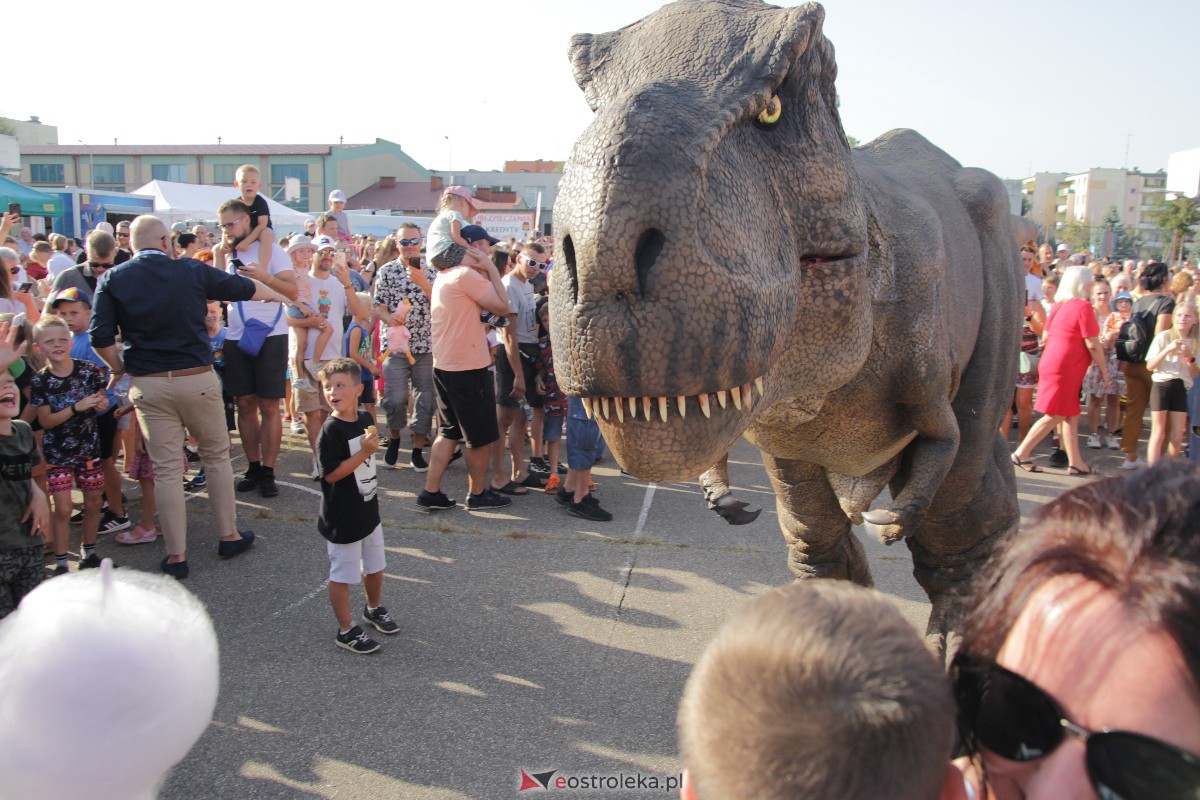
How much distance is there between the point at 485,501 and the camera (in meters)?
6.85

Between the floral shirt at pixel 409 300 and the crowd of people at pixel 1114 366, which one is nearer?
the crowd of people at pixel 1114 366

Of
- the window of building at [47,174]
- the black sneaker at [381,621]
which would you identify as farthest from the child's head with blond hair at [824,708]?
the window of building at [47,174]

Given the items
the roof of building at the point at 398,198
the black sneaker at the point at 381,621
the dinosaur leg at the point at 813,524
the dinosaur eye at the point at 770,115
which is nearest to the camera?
the dinosaur eye at the point at 770,115

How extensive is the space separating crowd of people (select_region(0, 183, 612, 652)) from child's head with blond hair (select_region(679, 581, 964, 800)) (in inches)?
148

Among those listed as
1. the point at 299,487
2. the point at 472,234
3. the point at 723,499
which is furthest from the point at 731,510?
the point at 299,487

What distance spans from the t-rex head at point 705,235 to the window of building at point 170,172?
214ft

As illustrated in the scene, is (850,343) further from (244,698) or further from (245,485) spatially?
(245,485)

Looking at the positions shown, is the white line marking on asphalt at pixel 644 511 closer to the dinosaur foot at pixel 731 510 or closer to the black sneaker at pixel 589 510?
the black sneaker at pixel 589 510

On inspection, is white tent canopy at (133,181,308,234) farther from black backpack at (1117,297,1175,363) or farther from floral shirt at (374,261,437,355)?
black backpack at (1117,297,1175,363)

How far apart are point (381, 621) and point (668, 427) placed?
3.47 meters

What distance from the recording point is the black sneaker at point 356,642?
4391 millimetres

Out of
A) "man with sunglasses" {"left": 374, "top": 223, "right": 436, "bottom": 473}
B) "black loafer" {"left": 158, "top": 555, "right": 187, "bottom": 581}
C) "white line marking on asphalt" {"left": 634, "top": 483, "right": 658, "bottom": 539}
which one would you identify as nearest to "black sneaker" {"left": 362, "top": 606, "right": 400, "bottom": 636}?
"black loafer" {"left": 158, "top": 555, "right": 187, "bottom": 581}

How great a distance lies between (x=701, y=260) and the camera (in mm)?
1490

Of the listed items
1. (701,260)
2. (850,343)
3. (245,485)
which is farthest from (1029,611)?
(245,485)
